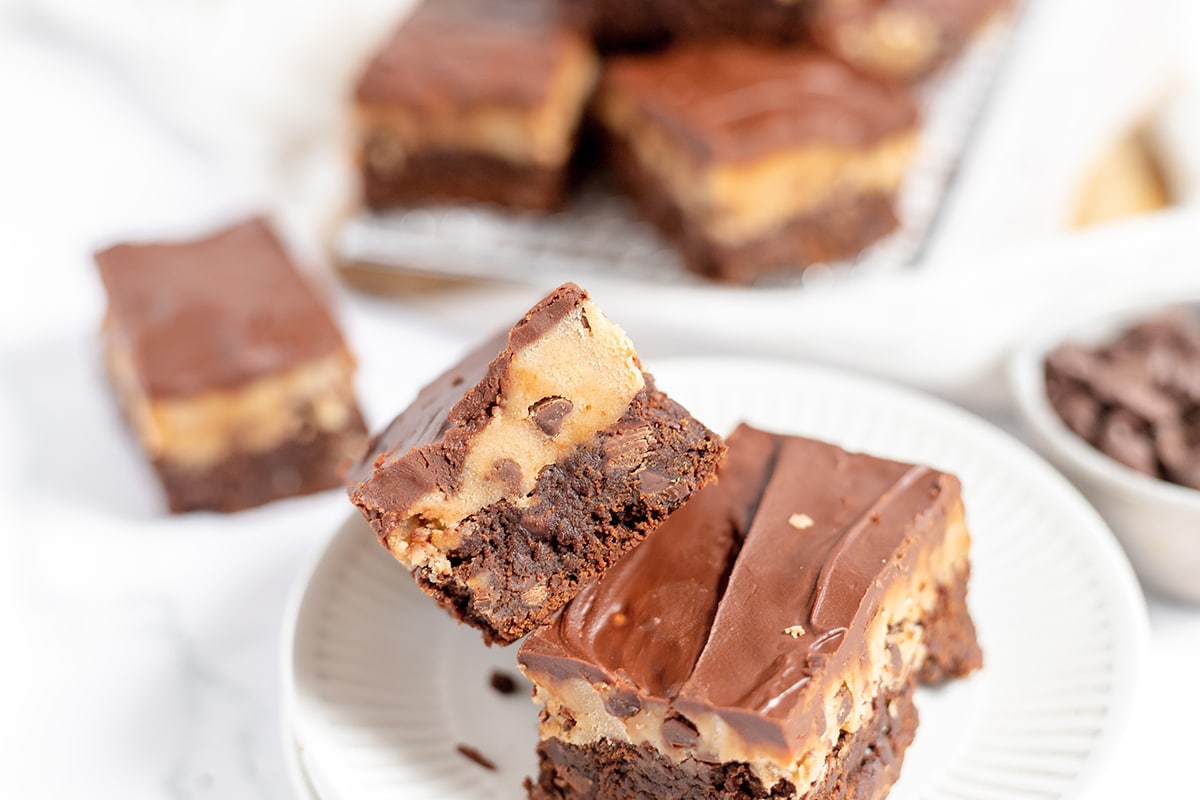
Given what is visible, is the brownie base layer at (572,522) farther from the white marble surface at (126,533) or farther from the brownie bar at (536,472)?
Answer: the white marble surface at (126,533)

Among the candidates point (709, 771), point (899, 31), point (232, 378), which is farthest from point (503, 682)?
point (899, 31)

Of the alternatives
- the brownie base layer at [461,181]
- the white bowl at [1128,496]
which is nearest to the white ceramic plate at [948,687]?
the white bowl at [1128,496]

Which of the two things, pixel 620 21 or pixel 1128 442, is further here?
pixel 620 21

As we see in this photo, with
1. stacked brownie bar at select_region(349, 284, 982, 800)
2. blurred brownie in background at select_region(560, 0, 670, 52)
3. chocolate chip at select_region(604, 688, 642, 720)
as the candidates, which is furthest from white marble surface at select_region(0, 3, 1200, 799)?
blurred brownie in background at select_region(560, 0, 670, 52)

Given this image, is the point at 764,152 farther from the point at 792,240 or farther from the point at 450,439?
the point at 450,439

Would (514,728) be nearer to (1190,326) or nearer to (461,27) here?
(1190,326)
